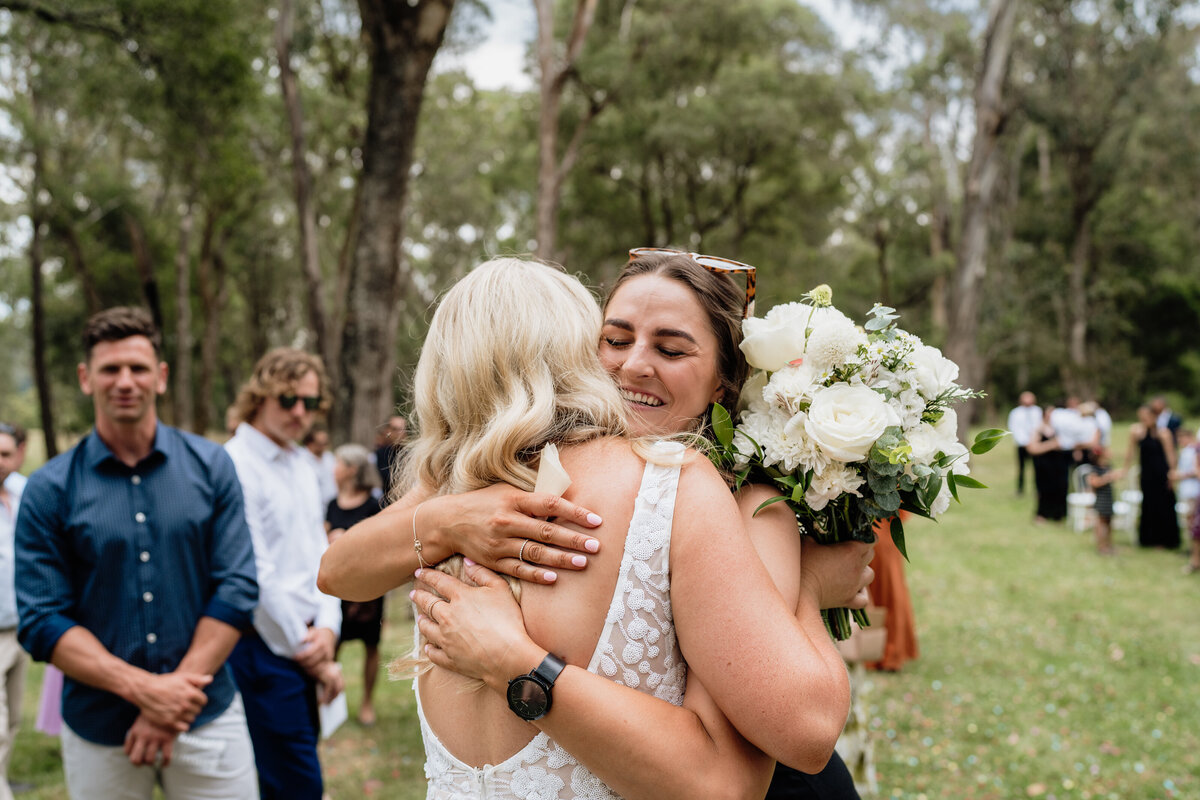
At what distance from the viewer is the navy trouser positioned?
156 inches

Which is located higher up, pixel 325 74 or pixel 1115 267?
pixel 325 74

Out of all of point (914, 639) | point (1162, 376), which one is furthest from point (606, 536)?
point (1162, 376)

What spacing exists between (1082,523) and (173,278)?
2710cm

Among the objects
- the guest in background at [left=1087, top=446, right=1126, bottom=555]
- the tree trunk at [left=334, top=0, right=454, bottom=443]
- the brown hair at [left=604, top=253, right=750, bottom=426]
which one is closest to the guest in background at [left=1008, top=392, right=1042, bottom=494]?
the guest in background at [left=1087, top=446, right=1126, bottom=555]

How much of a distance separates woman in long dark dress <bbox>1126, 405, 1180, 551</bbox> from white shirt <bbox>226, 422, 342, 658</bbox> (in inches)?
495

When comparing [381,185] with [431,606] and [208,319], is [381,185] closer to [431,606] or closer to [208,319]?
[431,606]

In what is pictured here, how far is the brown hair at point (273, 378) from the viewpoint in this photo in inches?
→ 173

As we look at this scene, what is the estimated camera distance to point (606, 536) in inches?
66.3

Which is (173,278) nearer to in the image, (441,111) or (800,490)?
(441,111)

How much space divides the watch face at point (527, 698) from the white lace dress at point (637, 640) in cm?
13

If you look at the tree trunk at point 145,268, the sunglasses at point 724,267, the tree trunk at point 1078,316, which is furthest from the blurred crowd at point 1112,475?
the tree trunk at point 145,268

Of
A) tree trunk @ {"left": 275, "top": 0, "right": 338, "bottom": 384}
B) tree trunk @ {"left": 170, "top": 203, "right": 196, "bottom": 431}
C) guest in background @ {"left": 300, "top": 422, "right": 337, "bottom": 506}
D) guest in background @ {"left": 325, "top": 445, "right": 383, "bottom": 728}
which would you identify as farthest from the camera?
tree trunk @ {"left": 170, "top": 203, "right": 196, "bottom": 431}

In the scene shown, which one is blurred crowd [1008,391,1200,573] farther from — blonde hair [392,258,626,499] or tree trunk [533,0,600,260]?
blonde hair [392,258,626,499]

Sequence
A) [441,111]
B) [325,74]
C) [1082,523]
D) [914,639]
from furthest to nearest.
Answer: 1. [441,111]
2. [325,74]
3. [1082,523]
4. [914,639]
